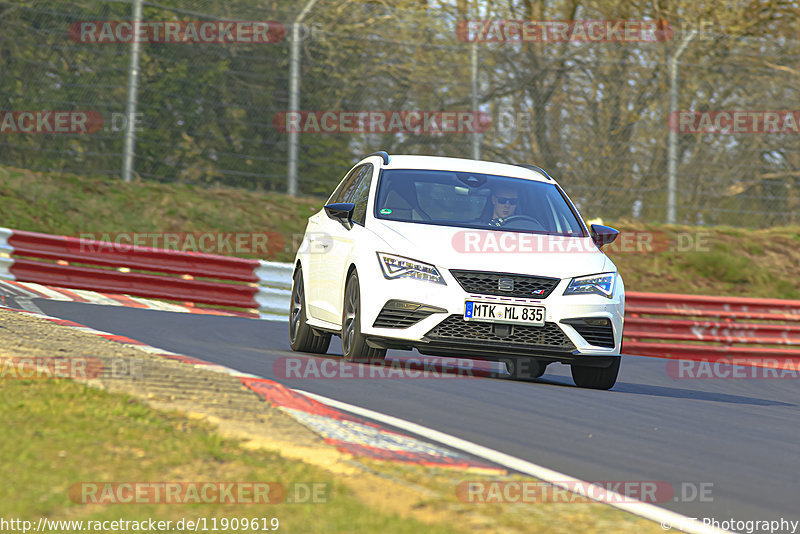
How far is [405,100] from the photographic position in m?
20.9

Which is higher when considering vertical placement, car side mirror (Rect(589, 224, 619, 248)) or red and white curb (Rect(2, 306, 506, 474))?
car side mirror (Rect(589, 224, 619, 248))

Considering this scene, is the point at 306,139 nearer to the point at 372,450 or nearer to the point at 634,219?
the point at 634,219

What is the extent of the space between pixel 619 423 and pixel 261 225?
13743 mm

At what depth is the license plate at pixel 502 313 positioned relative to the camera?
8742 millimetres

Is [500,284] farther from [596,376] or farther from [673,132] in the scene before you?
[673,132]

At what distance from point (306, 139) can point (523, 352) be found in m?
11.9

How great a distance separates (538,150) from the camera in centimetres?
2112

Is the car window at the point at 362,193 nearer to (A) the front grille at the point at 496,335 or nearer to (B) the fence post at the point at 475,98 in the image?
(A) the front grille at the point at 496,335

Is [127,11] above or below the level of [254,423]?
above

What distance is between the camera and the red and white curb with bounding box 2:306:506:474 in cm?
532

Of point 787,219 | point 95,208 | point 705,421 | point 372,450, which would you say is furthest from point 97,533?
point 787,219
